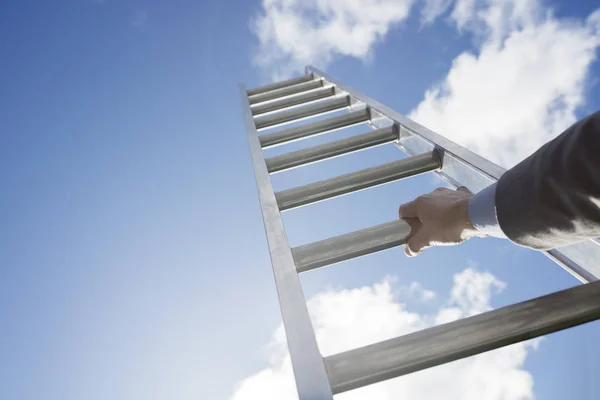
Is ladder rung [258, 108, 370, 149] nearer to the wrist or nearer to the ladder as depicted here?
the ladder

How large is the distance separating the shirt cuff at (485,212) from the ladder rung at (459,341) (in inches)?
8.0

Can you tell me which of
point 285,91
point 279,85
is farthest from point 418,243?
point 279,85

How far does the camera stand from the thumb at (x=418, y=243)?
146cm

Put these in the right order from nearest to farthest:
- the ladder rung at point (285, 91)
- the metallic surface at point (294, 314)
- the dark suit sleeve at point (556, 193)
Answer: the dark suit sleeve at point (556, 193), the metallic surface at point (294, 314), the ladder rung at point (285, 91)

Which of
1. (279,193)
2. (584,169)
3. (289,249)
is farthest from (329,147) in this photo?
(584,169)

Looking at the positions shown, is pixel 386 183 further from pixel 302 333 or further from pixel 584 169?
pixel 584 169

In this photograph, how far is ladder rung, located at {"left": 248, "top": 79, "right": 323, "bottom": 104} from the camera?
4.05 metres

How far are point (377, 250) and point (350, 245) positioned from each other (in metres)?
0.10

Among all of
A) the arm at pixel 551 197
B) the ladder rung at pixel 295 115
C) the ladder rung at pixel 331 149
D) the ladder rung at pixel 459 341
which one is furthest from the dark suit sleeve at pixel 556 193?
the ladder rung at pixel 295 115

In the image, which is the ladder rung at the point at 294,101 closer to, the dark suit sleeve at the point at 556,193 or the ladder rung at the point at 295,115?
the ladder rung at the point at 295,115

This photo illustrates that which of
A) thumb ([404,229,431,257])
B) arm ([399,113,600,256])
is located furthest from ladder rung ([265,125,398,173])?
arm ([399,113,600,256])

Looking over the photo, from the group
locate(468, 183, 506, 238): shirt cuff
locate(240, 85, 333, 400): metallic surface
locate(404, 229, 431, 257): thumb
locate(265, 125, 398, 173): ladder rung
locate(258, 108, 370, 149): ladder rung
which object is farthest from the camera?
locate(258, 108, 370, 149): ladder rung

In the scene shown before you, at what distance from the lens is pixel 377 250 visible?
5.07 feet

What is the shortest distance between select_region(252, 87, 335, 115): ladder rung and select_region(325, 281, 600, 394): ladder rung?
2.90m
